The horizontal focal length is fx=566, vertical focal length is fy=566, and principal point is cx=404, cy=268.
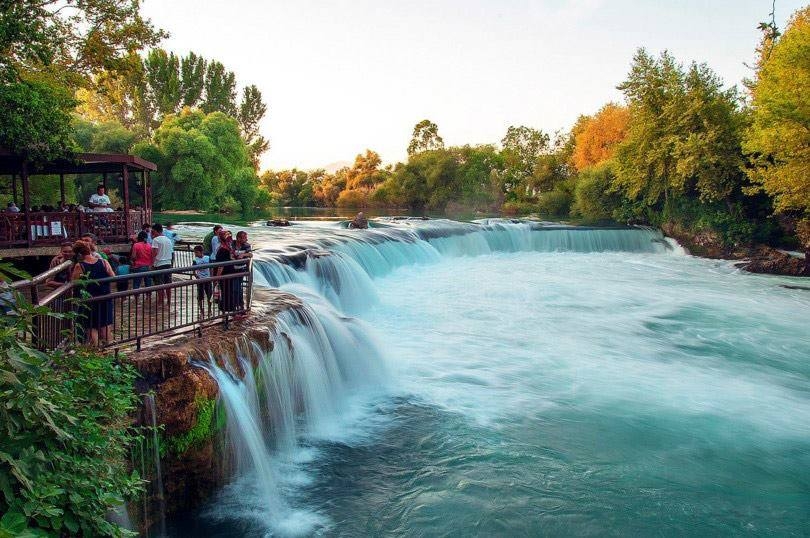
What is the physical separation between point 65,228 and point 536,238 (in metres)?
27.5

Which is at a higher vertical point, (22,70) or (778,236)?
(22,70)

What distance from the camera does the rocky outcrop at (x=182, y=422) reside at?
609 centimetres

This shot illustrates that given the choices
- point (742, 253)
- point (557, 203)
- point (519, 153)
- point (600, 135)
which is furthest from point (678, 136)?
point (519, 153)

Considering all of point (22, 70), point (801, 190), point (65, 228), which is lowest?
point (65, 228)

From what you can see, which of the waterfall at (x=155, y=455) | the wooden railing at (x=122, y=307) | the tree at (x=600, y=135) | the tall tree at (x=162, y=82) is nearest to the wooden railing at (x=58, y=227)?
the wooden railing at (x=122, y=307)

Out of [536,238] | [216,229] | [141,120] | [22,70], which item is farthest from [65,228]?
[141,120]

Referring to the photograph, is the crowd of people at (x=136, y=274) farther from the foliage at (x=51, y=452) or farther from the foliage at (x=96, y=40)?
the foliage at (x=96, y=40)

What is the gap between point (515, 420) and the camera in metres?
9.55

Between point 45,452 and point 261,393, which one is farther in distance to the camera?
point 261,393

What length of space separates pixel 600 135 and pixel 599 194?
18008mm

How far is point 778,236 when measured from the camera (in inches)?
1242

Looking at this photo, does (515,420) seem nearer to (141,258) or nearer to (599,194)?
(141,258)

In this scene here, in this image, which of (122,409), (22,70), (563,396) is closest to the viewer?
(122,409)

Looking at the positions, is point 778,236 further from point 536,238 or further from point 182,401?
point 182,401
